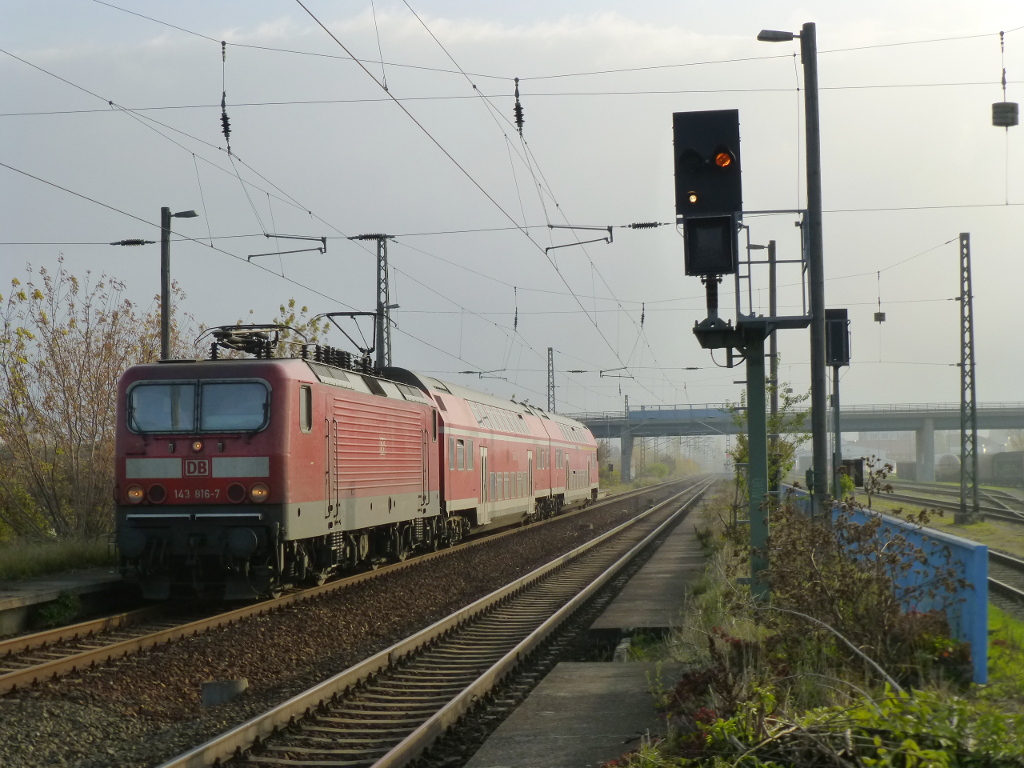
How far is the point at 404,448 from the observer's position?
18484mm

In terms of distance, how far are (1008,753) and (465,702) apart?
15.1ft

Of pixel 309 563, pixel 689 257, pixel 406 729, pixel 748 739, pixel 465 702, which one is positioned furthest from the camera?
pixel 309 563

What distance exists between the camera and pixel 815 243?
1295cm

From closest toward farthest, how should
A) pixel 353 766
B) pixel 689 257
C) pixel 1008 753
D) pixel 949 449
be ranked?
pixel 1008 753 → pixel 353 766 → pixel 689 257 → pixel 949 449

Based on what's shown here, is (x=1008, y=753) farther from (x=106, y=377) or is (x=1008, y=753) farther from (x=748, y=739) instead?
(x=106, y=377)

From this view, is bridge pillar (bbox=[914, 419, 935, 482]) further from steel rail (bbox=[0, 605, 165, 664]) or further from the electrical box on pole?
steel rail (bbox=[0, 605, 165, 664])

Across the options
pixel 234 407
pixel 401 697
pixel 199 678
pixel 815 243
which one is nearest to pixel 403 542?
pixel 234 407

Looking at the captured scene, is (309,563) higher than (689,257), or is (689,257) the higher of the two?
(689,257)

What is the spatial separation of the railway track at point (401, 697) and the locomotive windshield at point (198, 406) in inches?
141

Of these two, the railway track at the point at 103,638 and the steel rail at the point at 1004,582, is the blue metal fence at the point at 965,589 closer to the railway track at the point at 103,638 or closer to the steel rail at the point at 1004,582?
the railway track at the point at 103,638

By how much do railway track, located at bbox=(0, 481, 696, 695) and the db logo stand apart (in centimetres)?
169

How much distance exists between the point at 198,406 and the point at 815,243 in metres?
7.87

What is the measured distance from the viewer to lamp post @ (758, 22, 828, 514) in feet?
42.4

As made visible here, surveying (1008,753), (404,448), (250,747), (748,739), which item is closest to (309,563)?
(404,448)
